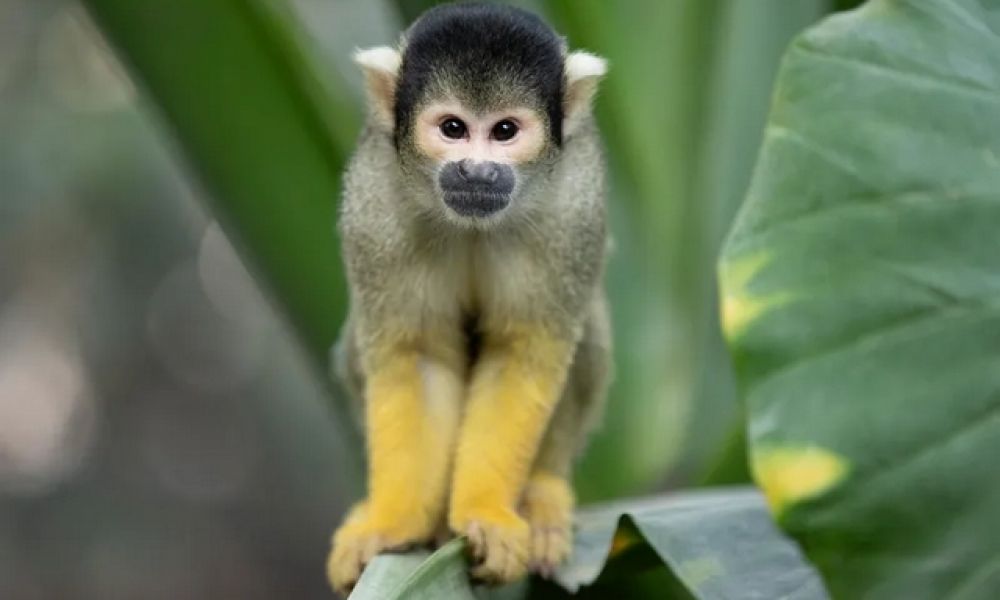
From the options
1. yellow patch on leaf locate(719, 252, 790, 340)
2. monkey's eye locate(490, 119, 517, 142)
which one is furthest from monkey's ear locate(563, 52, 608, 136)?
yellow patch on leaf locate(719, 252, 790, 340)

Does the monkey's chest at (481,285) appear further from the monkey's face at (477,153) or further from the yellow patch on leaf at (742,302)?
the yellow patch on leaf at (742,302)

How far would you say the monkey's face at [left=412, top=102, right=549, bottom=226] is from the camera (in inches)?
64.4

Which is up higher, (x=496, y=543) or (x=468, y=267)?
(x=468, y=267)

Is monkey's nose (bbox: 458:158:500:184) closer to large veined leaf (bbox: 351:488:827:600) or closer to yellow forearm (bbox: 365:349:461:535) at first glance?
yellow forearm (bbox: 365:349:461:535)

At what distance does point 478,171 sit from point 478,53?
15 centimetres

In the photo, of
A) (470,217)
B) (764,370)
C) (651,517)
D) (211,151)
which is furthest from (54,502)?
(764,370)

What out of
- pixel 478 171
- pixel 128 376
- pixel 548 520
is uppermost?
pixel 478 171

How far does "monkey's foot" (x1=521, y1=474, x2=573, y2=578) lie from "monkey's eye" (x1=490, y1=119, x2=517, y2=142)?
47 cm

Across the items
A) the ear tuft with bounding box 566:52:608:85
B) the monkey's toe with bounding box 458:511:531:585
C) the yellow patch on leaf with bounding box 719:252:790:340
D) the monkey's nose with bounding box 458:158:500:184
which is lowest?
the monkey's toe with bounding box 458:511:531:585

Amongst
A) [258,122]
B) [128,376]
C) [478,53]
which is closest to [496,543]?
[478,53]

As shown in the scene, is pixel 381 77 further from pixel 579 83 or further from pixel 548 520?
pixel 548 520

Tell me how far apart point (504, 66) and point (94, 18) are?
1.96 ft

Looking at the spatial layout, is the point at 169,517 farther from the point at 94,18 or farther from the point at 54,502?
the point at 94,18

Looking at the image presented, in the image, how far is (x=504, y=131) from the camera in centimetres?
169
